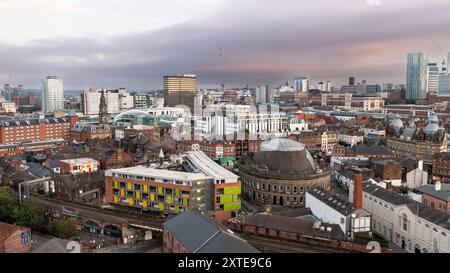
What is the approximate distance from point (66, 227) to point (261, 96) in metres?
155

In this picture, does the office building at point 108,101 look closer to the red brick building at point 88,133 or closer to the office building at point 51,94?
the office building at point 51,94

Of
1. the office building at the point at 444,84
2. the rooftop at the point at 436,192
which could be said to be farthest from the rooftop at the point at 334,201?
the office building at the point at 444,84

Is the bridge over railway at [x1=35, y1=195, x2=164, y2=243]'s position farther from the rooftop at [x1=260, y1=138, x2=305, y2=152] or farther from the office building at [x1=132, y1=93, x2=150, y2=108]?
the office building at [x1=132, y1=93, x2=150, y2=108]

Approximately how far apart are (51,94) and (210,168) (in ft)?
436

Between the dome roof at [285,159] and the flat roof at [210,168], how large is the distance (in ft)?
18.4

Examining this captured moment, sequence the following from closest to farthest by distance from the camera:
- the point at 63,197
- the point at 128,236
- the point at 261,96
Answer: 1. the point at 128,236
2. the point at 63,197
3. the point at 261,96

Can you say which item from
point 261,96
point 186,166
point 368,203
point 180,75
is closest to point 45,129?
point 186,166

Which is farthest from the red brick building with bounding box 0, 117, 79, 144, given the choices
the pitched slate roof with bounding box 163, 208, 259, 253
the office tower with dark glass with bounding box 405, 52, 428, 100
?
the office tower with dark glass with bounding box 405, 52, 428, 100

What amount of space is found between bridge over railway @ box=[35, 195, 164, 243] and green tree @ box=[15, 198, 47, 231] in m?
1.96

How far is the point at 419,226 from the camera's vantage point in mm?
25734

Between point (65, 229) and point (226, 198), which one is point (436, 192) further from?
point (65, 229)

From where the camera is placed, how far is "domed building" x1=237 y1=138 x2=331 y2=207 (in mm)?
37438

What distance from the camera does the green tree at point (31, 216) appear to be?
29.0 meters
